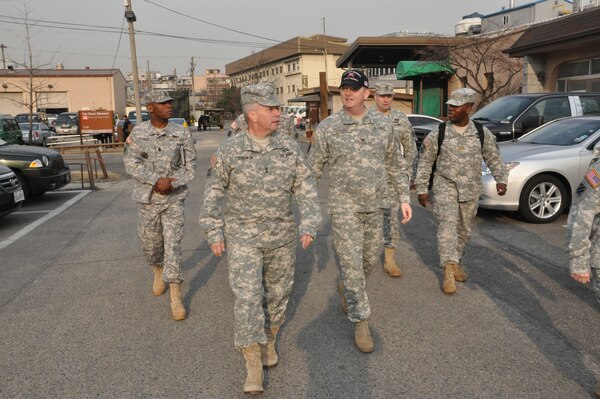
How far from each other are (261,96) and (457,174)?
7.85 feet

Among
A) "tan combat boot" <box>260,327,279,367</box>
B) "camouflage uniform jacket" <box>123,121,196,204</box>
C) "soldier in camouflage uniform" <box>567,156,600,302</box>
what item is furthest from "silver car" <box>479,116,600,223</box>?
"tan combat boot" <box>260,327,279,367</box>

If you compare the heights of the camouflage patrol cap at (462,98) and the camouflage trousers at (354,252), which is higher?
the camouflage patrol cap at (462,98)

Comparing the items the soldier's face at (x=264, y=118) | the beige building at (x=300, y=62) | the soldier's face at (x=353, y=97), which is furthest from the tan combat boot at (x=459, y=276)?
the beige building at (x=300, y=62)

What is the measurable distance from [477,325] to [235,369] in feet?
6.28

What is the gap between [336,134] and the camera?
368cm

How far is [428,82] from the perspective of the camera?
24953mm

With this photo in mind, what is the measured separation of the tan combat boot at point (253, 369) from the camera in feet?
9.96

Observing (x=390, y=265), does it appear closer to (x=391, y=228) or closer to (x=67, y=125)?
(x=391, y=228)

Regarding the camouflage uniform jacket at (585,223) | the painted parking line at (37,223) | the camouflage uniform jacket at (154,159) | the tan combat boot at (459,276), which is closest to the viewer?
the camouflage uniform jacket at (585,223)

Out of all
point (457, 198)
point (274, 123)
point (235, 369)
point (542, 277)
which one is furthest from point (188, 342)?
point (542, 277)

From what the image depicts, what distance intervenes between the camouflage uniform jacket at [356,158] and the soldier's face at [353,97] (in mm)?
84

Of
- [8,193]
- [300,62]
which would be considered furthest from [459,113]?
[300,62]

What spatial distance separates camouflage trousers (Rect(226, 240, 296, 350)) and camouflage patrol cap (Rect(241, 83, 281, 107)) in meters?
0.86

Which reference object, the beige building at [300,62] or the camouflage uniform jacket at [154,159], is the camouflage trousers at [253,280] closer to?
the camouflage uniform jacket at [154,159]
